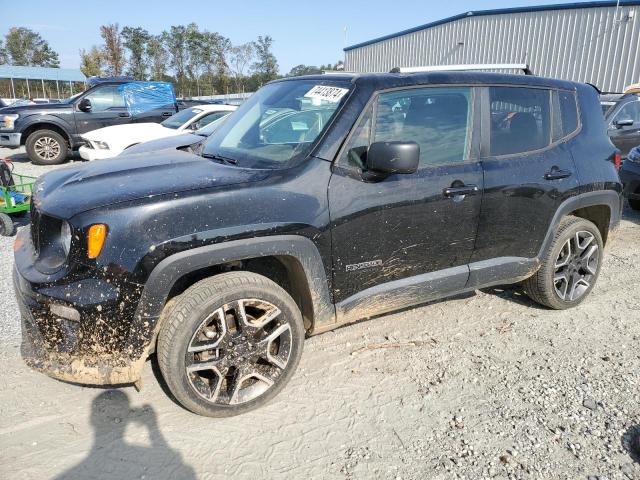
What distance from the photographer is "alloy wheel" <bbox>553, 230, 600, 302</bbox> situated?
3.79 meters

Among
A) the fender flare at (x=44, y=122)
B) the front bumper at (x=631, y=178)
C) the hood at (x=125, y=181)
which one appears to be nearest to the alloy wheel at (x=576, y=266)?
the hood at (x=125, y=181)

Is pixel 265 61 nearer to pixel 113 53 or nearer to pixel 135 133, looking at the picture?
pixel 113 53

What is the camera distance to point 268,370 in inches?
106

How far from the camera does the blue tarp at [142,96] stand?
11828 millimetres

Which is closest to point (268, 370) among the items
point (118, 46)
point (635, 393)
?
point (635, 393)

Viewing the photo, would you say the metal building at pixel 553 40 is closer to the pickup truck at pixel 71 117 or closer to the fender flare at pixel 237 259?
the pickup truck at pixel 71 117

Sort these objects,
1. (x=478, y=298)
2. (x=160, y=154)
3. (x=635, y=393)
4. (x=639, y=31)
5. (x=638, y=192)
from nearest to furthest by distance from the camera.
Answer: (x=635, y=393), (x=160, y=154), (x=478, y=298), (x=638, y=192), (x=639, y=31)

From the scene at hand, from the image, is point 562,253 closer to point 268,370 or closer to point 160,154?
point 268,370

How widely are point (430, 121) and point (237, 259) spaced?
1.58 meters

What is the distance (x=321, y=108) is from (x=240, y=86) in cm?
4702

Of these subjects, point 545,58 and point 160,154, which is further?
point 545,58

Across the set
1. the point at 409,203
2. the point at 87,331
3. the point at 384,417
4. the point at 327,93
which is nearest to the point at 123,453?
the point at 87,331

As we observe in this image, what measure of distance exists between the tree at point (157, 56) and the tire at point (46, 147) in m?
38.4

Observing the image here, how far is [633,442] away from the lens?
2422 mm
